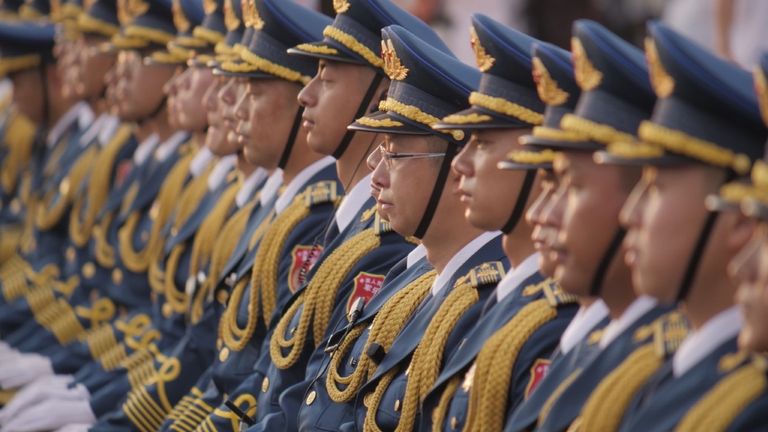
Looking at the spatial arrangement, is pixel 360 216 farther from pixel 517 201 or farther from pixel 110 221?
pixel 110 221

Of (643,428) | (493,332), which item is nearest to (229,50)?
(493,332)

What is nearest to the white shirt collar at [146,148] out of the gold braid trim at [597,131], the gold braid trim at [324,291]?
the gold braid trim at [324,291]

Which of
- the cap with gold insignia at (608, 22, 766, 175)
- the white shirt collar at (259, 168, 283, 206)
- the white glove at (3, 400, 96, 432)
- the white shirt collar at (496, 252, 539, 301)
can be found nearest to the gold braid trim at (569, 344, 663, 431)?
the cap with gold insignia at (608, 22, 766, 175)

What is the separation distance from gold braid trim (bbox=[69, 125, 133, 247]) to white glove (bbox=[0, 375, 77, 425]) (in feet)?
5.23

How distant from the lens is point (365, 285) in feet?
18.2

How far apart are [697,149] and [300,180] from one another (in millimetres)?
3009

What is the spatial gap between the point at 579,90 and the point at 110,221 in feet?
16.4

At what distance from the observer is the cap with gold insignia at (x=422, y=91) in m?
4.92

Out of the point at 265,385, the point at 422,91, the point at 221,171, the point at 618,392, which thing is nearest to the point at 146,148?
the point at 221,171

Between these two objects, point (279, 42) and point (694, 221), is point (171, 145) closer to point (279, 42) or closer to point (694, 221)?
point (279, 42)

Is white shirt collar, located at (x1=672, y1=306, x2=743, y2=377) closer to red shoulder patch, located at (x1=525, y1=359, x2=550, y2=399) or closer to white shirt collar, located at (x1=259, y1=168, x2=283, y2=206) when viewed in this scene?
red shoulder patch, located at (x1=525, y1=359, x2=550, y2=399)

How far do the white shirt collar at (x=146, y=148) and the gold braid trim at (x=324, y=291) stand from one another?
3.30 meters

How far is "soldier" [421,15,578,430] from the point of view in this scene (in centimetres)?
418

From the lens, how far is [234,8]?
Result: 6.96 metres
